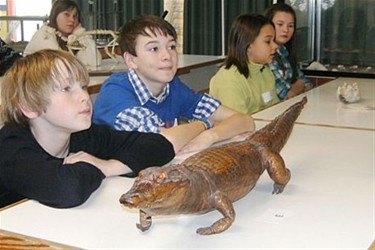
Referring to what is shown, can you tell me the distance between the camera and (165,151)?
1.60m

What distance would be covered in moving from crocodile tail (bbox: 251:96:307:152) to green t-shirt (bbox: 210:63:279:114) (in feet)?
3.50

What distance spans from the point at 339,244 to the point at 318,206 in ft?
0.65

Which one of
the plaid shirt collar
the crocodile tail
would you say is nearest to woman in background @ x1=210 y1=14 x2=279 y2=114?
the plaid shirt collar

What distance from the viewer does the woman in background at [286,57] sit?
3.13m

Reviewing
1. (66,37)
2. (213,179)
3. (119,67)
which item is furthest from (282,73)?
(213,179)

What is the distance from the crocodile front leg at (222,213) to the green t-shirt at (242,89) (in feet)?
4.83

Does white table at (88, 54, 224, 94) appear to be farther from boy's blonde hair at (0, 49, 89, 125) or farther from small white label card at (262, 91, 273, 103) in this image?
boy's blonde hair at (0, 49, 89, 125)

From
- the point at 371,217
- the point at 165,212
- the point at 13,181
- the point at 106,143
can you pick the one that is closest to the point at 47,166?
the point at 13,181

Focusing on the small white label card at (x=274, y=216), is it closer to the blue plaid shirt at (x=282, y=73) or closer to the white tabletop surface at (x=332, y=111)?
the white tabletop surface at (x=332, y=111)

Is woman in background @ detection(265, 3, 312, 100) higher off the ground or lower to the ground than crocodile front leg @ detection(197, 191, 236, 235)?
higher

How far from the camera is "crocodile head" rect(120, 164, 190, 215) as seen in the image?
0.93 m

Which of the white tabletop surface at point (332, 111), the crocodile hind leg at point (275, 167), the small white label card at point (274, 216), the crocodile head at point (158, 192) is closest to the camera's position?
the crocodile head at point (158, 192)

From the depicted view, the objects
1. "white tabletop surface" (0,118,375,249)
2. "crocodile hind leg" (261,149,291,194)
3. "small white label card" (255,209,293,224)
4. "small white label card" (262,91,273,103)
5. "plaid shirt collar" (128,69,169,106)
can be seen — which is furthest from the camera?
"small white label card" (262,91,273,103)

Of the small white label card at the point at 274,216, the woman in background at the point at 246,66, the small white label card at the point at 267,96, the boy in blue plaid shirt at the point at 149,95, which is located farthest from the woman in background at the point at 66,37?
the small white label card at the point at 274,216
